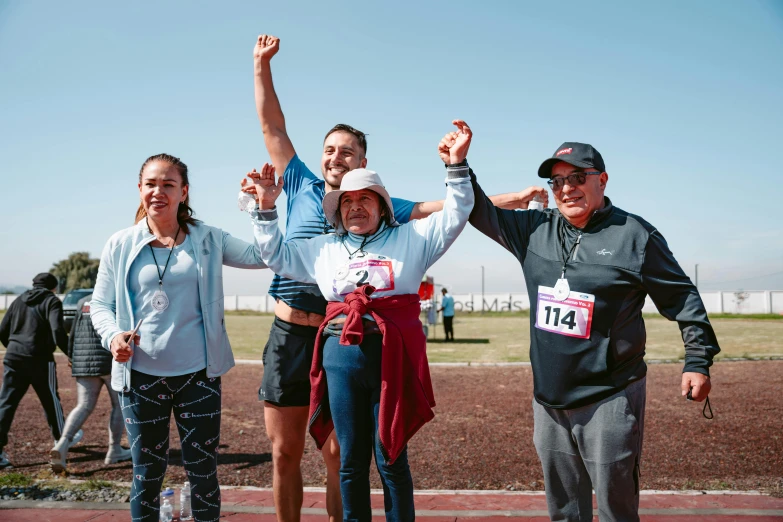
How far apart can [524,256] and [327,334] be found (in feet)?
3.60

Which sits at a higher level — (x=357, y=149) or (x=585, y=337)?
(x=357, y=149)

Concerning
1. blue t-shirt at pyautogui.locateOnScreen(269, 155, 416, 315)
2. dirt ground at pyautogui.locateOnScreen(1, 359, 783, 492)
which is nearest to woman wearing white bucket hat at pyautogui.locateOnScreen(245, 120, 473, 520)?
blue t-shirt at pyautogui.locateOnScreen(269, 155, 416, 315)

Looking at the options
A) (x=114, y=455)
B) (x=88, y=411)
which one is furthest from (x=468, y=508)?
(x=88, y=411)

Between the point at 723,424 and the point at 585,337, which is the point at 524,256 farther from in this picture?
the point at 723,424

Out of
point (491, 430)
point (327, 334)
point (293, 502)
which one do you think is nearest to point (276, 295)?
point (327, 334)

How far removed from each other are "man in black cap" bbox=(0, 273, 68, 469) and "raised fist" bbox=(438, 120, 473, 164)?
551 centimetres

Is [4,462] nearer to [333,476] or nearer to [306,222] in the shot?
[333,476]

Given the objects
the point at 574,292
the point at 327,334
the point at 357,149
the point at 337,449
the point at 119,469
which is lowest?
the point at 119,469

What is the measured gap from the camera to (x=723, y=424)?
24.5ft

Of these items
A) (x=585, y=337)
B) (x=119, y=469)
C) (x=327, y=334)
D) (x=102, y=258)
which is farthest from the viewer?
(x=119, y=469)

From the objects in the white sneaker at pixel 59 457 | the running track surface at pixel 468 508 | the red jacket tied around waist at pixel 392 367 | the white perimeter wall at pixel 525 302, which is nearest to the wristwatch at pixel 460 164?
the red jacket tied around waist at pixel 392 367

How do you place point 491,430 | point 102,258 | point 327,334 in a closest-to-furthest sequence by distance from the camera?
point 327,334
point 102,258
point 491,430

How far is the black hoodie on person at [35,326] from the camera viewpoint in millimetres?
6762

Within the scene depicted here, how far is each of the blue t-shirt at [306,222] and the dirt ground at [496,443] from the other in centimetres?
262
